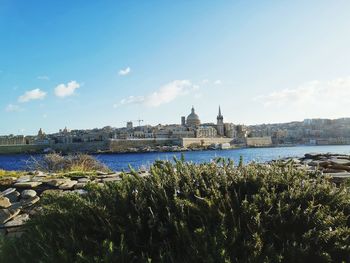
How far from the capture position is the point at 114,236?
11.3 feet

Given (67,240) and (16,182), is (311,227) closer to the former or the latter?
(67,240)

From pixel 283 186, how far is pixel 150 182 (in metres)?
1.26

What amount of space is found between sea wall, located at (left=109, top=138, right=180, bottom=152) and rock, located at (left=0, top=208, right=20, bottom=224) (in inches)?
4015

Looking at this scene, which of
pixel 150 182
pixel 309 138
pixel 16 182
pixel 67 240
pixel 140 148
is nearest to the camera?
pixel 67 240

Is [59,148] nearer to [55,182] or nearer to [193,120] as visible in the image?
[193,120]

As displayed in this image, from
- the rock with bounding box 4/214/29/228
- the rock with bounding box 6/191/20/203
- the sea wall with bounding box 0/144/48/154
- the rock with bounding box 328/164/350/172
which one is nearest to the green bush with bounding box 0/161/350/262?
the rock with bounding box 4/214/29/228

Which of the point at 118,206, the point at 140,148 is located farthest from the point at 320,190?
the point at 140,148

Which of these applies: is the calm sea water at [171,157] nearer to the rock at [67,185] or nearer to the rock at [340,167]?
the rock at [340,167]

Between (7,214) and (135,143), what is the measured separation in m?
111

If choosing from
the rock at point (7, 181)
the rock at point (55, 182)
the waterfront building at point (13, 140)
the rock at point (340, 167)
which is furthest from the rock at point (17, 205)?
the waterfront building at point (13, 140)

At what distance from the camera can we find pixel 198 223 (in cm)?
348

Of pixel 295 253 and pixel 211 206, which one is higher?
pixel 211 206

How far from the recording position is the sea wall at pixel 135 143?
364ft

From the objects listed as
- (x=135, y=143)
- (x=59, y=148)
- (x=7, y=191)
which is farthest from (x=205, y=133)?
(x=7, y=191)
